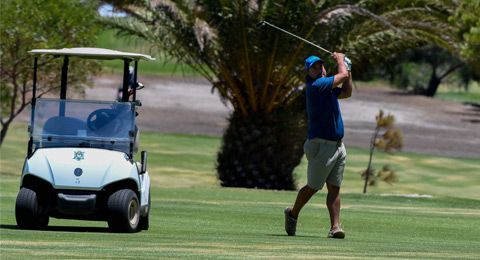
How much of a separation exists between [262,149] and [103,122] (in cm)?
1229

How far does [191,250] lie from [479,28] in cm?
1151

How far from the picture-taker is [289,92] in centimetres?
2336

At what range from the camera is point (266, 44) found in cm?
2133

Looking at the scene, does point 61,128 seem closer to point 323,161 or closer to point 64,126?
point 64,126

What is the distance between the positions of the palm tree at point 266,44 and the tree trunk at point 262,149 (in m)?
0.02

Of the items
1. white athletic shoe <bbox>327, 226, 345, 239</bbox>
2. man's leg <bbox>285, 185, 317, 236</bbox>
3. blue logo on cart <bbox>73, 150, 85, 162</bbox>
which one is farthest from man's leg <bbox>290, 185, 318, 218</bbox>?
blue logo on cart <bbox>73, 150, 85, 162</bbox>

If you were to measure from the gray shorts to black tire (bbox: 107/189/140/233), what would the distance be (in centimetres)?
188

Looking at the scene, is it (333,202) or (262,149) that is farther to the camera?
(262,149)

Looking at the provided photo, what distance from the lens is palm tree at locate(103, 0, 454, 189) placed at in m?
21.1

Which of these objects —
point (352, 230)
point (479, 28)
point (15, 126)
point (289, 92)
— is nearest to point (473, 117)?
point (15, 126)

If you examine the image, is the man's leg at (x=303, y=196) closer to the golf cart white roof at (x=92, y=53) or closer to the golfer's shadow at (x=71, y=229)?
the golfer's shadow at (x=71, y=229)

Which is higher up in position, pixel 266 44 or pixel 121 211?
pixel 266 44

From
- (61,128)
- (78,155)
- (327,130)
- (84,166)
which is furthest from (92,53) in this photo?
(327,130)

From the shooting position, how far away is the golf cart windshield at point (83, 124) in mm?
10609
